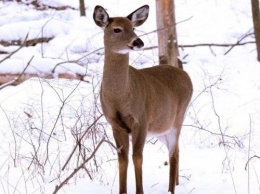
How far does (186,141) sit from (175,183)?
217 centimetres

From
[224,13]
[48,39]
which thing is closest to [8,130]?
[48,39]

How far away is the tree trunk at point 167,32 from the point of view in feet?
34.3

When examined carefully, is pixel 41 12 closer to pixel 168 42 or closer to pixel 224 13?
pixel 224 13

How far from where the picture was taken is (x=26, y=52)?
12.9 meters

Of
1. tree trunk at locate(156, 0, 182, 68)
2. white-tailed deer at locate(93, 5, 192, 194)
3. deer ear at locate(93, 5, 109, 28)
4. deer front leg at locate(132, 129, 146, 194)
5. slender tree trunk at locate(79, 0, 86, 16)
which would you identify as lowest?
deer front leg at locate(132, 129, 146, 194)

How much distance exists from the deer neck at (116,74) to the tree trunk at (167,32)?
18.3 feet

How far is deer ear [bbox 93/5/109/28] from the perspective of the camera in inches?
186

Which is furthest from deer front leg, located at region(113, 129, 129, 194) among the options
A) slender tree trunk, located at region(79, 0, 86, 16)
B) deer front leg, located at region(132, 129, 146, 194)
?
slender tree trunk, located at region(79, 0, 86, 16)

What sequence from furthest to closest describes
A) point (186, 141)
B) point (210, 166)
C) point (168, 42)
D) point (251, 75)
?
1. point (251, 75)
2. point (168, 42)
3. point (186, 141)
4. point (210, 166)

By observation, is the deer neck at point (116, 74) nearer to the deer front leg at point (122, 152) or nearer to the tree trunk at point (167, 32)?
the deer front leg at point (122, 152)

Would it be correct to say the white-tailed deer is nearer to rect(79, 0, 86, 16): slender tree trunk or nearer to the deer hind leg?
the deer hind leg

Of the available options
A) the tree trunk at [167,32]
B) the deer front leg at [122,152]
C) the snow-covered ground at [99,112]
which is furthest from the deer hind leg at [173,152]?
the tree trunk at [167,32]

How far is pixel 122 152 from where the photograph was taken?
5.00 m

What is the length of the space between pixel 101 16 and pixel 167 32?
5.92 metres
